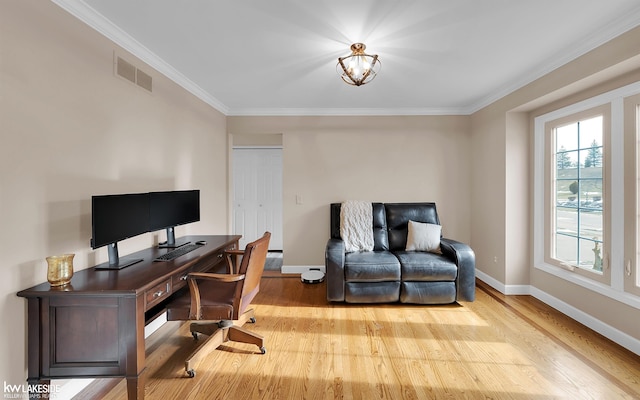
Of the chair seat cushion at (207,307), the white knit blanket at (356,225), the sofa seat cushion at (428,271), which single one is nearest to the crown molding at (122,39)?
the chair seat cushion at (207,307)

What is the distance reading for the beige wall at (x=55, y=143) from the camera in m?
1.50

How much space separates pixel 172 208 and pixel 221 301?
41.2 inches

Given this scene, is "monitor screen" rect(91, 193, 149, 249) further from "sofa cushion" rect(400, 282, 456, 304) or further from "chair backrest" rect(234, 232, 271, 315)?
"sofa cushion" rect(400, 282, 456, 304)

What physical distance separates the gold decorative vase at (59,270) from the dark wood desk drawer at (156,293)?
1.35ft

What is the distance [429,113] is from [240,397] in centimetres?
407

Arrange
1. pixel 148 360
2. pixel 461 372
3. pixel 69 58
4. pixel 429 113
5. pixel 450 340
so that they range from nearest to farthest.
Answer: pixel 69 58 < pixel 461 372 < pixel 148 360 < pixel 450 340 < pixel 429 113

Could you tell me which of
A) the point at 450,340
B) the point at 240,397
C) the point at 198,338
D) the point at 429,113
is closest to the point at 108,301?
the point at 240,397

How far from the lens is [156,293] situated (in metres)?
1.80

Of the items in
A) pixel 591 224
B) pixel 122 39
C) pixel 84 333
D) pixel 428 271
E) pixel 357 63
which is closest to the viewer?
pixel 84 333

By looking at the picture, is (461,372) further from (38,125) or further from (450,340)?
(38,125)

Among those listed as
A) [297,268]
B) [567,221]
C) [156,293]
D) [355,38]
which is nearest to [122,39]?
[355,38]

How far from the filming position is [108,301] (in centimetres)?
155

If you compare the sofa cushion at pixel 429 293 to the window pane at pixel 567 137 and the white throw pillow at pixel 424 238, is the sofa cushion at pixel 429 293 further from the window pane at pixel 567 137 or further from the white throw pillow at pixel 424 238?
the window pane at pixel 567 137

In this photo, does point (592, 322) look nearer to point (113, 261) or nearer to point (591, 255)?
point (591, 255)
